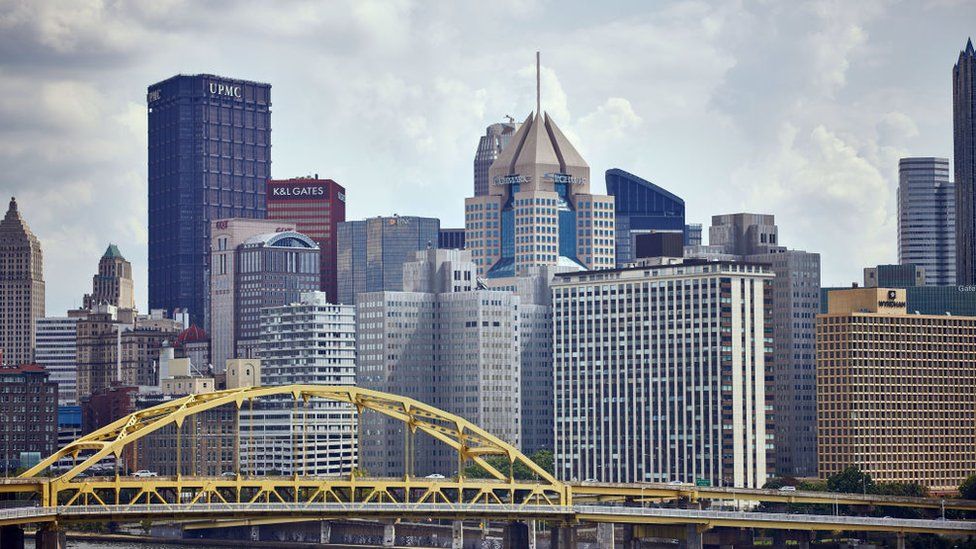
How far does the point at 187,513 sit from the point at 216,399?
49.0ft

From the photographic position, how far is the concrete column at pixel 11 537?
176 metres

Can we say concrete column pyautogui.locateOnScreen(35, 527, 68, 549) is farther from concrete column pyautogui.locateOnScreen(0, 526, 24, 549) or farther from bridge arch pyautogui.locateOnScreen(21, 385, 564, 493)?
bridge arch pyautogui.locateOnScreen(21, 385, 564, 493)

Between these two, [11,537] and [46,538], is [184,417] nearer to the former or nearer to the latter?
[46,538]

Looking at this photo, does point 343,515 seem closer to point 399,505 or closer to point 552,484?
point 399,505

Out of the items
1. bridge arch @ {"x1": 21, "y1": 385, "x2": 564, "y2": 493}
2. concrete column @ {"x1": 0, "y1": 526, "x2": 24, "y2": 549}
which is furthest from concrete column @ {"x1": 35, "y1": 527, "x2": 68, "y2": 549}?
bridge arch @ {"x1": 21, "y1": 385, "x2": 564, "y2": 493}

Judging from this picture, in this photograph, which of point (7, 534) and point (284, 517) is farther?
point (284, 517)

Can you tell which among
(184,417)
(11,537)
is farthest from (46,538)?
(184,417)

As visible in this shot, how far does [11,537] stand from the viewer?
177 meters

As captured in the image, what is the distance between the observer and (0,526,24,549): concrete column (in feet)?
579

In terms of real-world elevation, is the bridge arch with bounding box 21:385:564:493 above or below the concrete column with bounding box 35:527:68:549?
above

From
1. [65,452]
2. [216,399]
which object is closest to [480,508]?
[216,399]

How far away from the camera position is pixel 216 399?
190875 mm

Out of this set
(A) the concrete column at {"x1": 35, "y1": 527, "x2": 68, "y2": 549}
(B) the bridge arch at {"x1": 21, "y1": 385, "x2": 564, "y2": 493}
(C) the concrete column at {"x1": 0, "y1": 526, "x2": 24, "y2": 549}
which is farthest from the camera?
(B) the bridge arch at {"x1": 21, "y1": 385, "x2": 564, "y2": 493}

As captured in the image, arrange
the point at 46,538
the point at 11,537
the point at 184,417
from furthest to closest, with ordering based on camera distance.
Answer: the point at 184,417 → the point at 11,537 → the point at 46,538
